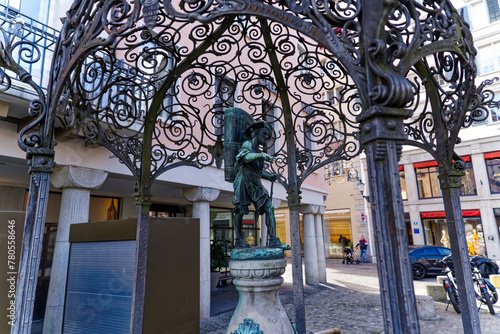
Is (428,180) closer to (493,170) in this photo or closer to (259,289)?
(493,170)

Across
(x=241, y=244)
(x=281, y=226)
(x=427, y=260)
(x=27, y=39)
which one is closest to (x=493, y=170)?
(x=427, y=260)

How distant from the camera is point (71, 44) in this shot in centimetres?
260

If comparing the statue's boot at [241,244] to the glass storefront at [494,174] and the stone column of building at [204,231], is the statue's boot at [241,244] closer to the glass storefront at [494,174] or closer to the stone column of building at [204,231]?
the stone column of building at [204,231]

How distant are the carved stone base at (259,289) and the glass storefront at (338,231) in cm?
2330

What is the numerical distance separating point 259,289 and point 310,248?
32.1 feet

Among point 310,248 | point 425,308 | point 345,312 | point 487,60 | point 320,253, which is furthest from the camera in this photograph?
point 487,60

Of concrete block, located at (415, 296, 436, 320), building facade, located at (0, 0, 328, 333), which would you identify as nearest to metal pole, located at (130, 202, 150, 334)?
building facade, located at (0, 0, 328, 333)

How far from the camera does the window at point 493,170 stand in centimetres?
1800

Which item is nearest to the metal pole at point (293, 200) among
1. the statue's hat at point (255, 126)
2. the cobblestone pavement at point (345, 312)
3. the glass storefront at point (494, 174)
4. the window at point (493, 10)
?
the statue's hat at point (255, 126)

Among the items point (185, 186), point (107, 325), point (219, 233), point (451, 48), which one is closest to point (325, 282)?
point (219, 233)

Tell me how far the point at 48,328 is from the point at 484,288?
30.0 ft

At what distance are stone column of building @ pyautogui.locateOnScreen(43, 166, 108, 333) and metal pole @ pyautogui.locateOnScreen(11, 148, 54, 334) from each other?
11.1 ft

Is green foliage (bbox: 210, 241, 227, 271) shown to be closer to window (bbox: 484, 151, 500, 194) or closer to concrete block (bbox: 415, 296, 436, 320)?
concrete block (bbox: 415, 296, 436, 320)

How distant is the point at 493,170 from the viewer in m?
18.2
